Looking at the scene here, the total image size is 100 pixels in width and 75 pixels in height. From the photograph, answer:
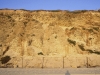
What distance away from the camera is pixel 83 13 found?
30.3m

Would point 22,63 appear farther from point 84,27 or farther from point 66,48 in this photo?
point 84,27

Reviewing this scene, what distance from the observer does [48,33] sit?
2927cm

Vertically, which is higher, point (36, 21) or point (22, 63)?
point (36, 21)

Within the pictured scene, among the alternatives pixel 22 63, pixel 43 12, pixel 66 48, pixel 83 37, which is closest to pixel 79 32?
pixel 83 37

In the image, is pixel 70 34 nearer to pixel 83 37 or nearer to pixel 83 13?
pixel 83 37

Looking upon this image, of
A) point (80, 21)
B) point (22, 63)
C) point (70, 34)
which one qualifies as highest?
point (80, 21)

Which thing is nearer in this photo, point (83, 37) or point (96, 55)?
point (96, 55)

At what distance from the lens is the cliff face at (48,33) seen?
28.1 metres

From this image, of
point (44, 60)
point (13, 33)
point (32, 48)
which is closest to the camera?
point (44, 60)

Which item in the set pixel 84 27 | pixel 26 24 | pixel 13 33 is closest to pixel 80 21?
pixel 84 27

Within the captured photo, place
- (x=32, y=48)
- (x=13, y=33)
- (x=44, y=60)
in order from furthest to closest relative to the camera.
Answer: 1. (x=13, y=33)
2. (x=32, y=48)
3. (x=44, y=60)

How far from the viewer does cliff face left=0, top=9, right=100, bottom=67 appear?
28141 millimetres

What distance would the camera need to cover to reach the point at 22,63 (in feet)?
86.9

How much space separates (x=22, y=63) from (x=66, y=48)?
6053mm
